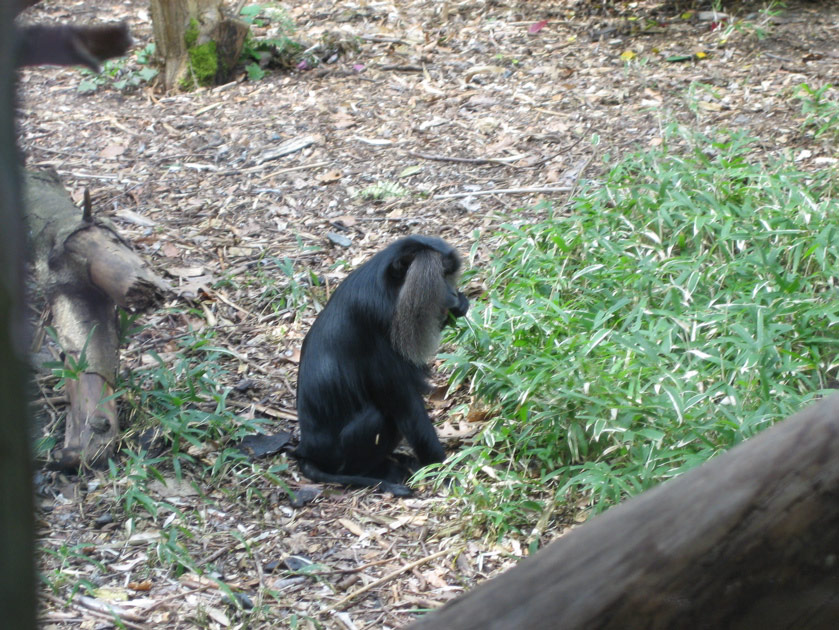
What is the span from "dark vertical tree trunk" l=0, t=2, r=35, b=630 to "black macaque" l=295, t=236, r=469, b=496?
128 inches

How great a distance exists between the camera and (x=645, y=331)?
3.68 metres

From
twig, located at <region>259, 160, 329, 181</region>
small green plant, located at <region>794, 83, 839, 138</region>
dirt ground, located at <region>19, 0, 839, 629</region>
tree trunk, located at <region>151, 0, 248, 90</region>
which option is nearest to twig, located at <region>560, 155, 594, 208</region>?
dirt ground, located at <region>19, 0, 839, 629</region>

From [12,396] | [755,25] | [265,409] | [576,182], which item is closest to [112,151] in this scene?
[265,409]

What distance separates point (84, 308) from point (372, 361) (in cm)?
132

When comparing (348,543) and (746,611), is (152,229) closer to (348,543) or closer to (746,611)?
(348,543)

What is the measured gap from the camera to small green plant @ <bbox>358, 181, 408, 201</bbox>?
581 centimetres

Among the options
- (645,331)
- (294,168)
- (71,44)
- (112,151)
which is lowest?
(645,331)

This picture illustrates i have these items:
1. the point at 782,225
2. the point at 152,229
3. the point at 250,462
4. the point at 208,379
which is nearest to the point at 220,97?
the point at 152,229

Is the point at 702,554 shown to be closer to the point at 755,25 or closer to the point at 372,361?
the point at 372,361

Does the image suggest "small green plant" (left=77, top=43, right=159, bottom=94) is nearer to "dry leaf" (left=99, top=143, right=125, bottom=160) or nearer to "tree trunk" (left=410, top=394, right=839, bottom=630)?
"dry leaf" (left=99, top=143, right=125, bottom=160)

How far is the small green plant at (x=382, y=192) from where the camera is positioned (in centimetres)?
581

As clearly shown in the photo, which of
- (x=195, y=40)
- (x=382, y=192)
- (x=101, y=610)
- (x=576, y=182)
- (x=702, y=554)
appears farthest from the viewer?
(x=195, y=40)

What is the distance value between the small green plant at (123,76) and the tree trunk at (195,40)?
10.2 inches

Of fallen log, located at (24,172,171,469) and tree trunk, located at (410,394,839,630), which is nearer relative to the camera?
tree trunk, located at (410,394,839,630)
